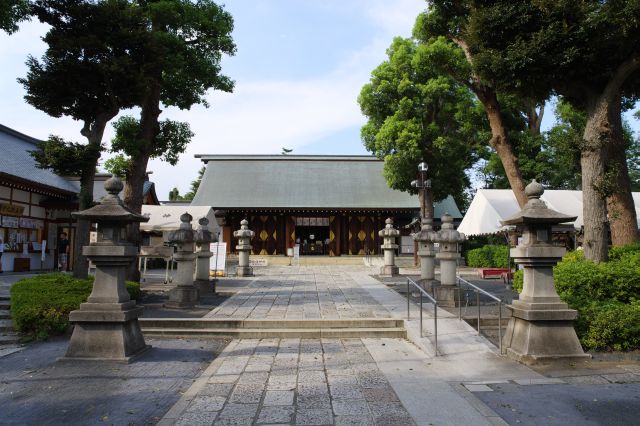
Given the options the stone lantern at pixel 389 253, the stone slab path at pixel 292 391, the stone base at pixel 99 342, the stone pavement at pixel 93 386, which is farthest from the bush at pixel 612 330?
the stone lantern at pixel 389 253

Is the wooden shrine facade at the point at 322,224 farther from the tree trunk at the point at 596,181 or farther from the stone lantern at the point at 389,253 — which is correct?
the tree trunk at the point at 596,181

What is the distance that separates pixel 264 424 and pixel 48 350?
4686 mm

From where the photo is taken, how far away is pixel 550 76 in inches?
381

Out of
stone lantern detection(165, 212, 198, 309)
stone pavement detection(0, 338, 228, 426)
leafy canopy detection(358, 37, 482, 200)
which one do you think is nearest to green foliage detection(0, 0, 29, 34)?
stone lantern detection(165, 212, 198, 309)

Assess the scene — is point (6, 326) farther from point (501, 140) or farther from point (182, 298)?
point (501, 140)

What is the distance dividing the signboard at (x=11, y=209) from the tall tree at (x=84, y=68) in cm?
840

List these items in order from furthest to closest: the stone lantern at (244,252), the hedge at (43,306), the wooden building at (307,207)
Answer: the wooden building at (307,207) → the stone lantern at (244,252) → the hedge at (43,306)

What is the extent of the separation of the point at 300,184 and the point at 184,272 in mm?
21076

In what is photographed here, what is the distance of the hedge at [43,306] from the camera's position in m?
7.43

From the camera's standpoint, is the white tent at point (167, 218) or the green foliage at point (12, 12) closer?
the green foliage at point (12, 12)

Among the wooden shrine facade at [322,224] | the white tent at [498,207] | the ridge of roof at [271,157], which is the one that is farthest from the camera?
the ridge of roof at [271,157]

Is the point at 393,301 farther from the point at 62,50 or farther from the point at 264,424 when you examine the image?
the point at 62,50

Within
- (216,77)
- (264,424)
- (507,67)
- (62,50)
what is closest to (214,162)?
(216,77)

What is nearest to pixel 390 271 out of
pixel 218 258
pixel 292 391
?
pixel 218 258
